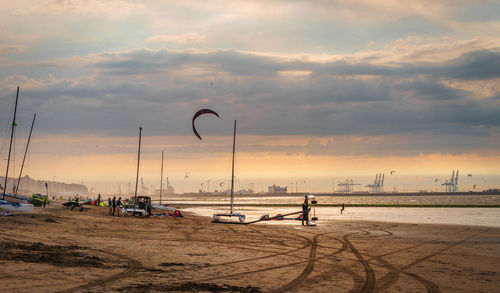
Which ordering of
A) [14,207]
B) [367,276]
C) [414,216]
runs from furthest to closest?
[414,216] → [14,207] → [367,276]

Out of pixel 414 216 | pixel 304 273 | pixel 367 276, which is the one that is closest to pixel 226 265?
pixel 304 273

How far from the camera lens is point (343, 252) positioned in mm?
21938

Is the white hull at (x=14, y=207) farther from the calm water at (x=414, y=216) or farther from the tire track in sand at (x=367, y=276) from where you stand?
the tire track in sand at (x=367, y=276)

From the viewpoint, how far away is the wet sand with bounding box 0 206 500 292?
12953mm

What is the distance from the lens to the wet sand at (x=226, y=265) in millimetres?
12953

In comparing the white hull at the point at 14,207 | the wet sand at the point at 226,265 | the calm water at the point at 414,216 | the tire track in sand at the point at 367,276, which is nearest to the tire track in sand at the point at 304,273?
the wet sand at the point at 226,265

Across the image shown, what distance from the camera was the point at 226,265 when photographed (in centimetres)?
1672

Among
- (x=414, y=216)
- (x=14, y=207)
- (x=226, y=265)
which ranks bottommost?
(x=414, y=216)

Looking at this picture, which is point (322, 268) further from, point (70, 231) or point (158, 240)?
point (70, 231)

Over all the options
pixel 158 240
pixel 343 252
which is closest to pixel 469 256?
pixel 343 252

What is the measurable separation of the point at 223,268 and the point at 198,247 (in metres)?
5.91

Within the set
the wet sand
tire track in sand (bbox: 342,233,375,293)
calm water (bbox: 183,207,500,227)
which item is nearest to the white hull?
the wet sand

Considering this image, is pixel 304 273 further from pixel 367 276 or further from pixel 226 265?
pixel 226 265

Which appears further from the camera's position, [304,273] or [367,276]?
[304,273]
